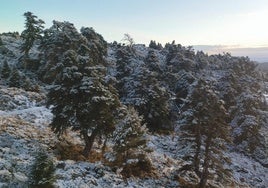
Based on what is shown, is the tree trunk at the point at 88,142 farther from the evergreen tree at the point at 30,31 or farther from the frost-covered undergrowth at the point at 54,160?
the evergreen tree at the point at 30,31

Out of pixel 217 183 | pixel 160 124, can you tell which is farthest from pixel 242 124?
pixel 217 183

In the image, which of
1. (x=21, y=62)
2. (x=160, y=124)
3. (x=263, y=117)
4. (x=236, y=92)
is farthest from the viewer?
(x=21, y=62)

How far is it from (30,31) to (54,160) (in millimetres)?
57698

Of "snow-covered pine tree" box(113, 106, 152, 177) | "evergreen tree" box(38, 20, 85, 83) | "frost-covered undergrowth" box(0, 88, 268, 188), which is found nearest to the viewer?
"frost-covered undergrowth" box(0, 88, 268, 188)

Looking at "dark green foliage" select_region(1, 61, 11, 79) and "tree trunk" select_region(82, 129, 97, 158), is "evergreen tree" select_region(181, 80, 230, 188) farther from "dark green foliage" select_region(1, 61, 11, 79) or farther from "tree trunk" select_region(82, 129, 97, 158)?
"dark green foliage" select_region(1, 61, 11, 79)

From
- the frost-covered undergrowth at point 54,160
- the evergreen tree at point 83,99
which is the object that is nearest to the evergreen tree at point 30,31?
the frost-covered undergrowth at point 54,160

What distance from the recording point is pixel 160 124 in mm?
49938

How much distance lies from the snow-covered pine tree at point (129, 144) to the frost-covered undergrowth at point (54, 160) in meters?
1.39

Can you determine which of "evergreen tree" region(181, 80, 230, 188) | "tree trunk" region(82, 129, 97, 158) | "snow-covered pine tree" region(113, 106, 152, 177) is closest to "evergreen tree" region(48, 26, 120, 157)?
"tree trunk" region(82, 129, 97, 158)

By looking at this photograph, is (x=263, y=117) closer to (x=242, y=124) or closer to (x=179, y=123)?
(x=242, y=124)

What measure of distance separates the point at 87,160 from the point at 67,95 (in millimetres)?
5300

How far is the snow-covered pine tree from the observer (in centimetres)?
2852

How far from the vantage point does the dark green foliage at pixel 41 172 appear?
1991cm

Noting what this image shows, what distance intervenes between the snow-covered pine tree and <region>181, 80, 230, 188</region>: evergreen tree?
4.66 m
